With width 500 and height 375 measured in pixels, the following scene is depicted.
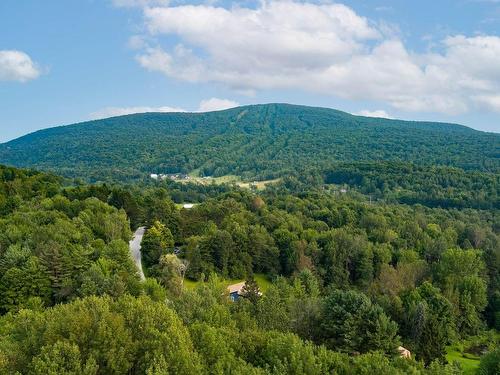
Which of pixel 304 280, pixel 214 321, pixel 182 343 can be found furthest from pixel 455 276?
pixel 182 343

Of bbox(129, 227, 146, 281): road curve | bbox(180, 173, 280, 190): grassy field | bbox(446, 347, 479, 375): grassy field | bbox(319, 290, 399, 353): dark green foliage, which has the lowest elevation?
bbox(446, 347, 479, 375): grassy field

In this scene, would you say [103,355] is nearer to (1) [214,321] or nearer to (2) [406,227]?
(1) [214,321]

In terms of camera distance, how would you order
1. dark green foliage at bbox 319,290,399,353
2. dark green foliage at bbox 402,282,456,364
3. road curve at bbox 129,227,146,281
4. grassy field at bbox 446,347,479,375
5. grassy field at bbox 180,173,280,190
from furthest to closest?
Answer: grassy field at bbox 180,173,280,190 → road curve at bbox 129,227,146,281 → dark green foliage at bbox 402,282,456,364 → grassy field at bbox 446,347,479,375 → dark green foliage at bbox 319,290,399,353

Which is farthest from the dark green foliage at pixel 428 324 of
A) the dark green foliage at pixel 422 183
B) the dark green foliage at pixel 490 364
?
the dark green foliage at pixel 422 183

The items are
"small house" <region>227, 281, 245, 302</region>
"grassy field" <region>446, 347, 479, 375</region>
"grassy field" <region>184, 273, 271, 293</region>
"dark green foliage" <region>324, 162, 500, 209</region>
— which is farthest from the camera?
"dark green foliage" <region>324, 162, 500, 209</region>

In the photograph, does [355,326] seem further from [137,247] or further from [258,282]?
[137,247]

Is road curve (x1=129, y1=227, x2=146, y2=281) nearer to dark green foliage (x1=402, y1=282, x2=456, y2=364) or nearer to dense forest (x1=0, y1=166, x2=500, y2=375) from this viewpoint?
dense forest (x1=0, y1=166, x2=500, y2=375)

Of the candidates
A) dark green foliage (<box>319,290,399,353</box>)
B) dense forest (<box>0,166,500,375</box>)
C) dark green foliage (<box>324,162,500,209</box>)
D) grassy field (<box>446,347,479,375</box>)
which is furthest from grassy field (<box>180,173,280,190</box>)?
dark green foliage (<box>319,290,399,353</box>)

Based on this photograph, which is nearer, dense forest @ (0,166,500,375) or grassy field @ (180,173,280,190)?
dense forest @ (0,166,500,375)
